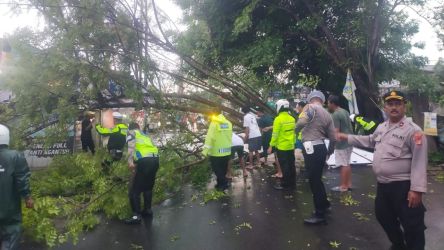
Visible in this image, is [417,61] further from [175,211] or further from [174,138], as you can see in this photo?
[175,211]

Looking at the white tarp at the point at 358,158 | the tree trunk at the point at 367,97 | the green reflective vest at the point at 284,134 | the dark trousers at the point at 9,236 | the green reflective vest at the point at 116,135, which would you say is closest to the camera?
the dark trousers at the point at 9,236

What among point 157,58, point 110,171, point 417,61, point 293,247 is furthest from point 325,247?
point 417,61

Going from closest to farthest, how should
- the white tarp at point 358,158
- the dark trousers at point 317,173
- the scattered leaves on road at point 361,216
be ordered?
the dark trousers at point 317,173
the scattered leaves on road at point 361,216
the white tarp at point 358,158

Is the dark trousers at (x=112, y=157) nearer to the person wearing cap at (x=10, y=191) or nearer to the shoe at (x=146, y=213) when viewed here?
the shoe at (x=146, y=213)

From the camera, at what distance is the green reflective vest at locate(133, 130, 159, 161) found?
510cm

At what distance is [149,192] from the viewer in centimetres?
535

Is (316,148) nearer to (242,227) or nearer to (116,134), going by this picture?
(242,227)

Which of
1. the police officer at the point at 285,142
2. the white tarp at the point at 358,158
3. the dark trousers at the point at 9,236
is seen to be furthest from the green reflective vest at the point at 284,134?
the dark trousers at the point at 9,236

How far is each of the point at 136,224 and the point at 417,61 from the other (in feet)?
29.9

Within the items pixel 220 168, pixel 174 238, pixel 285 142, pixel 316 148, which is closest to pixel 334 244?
pixel 316 148

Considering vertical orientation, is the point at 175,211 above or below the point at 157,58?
below

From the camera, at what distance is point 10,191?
3537mm

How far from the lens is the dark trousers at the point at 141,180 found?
16.8 feet

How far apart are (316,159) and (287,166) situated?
6.50 feet
